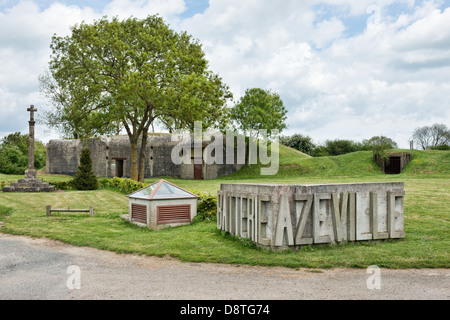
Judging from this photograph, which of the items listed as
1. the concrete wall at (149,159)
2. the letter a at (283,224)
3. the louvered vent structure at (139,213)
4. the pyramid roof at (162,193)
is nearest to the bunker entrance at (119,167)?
the concrete wall at (149,159)

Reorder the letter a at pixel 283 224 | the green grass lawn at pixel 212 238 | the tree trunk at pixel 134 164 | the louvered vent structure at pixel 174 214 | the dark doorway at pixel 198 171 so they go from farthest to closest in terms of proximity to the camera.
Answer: the dark doorway at pixel 198 171 → the tree trunk at pixel 134 164 → the louvered vent structure at pixel 174 214 → the letter a at pixel 283 224 → the green grass lawn at pixel 212 238

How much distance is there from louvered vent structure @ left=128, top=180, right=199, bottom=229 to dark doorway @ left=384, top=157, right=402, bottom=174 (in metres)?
29.6

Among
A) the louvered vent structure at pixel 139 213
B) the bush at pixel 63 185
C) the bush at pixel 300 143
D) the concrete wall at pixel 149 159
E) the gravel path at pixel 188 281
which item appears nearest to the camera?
the gravel path at pixel 188 281

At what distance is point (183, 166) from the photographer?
40.1 m

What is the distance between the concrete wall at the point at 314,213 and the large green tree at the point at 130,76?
1880cm

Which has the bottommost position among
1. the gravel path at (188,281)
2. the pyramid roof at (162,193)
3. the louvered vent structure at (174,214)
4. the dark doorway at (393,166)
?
the gravel path at (188,281)

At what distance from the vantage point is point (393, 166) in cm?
3816

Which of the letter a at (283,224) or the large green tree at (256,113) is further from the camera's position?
the large green tree at (256,113)

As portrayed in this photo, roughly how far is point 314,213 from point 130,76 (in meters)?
21.4

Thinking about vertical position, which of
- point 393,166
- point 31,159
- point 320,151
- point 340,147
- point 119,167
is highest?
point 340,147

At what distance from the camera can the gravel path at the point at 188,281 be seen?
6.17 m

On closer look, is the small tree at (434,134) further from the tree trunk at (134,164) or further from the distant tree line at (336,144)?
the tree trunk at (134,164)

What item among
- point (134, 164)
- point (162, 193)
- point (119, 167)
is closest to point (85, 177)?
point (134, 164)

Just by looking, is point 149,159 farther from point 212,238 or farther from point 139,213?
point 212,238
